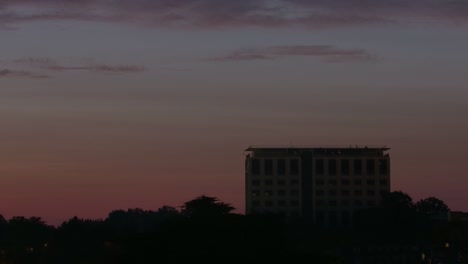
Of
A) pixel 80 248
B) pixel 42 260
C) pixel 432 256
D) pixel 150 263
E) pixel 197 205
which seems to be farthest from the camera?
pixel 432 256

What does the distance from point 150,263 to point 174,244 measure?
3.37m

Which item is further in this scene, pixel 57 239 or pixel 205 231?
pixel 57 239

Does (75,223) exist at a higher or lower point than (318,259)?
higher

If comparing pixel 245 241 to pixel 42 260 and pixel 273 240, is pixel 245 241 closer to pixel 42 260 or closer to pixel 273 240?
pixel 273 240

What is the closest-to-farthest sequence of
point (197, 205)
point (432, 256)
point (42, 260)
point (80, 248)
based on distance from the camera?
point (197, 205)
point (42, 260)
point (80, 248)
point (432, 256)

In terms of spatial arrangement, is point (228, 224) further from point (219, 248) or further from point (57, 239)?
point (57, 239)

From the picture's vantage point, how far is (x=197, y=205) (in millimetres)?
138875

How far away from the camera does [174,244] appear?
11181 cm

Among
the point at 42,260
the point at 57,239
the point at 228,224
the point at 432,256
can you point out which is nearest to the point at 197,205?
the point at 228,224

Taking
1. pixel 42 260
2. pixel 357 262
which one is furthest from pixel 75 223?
pixel 357 262

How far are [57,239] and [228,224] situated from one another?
77484 mm

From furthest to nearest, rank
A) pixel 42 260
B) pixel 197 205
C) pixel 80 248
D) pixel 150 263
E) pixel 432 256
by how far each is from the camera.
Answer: pixel 432 256
pixel 80 248
pixel 42 260
pixel 197 205
pixel 150 263

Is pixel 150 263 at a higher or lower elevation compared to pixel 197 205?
lower

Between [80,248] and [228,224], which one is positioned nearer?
[228,224]
